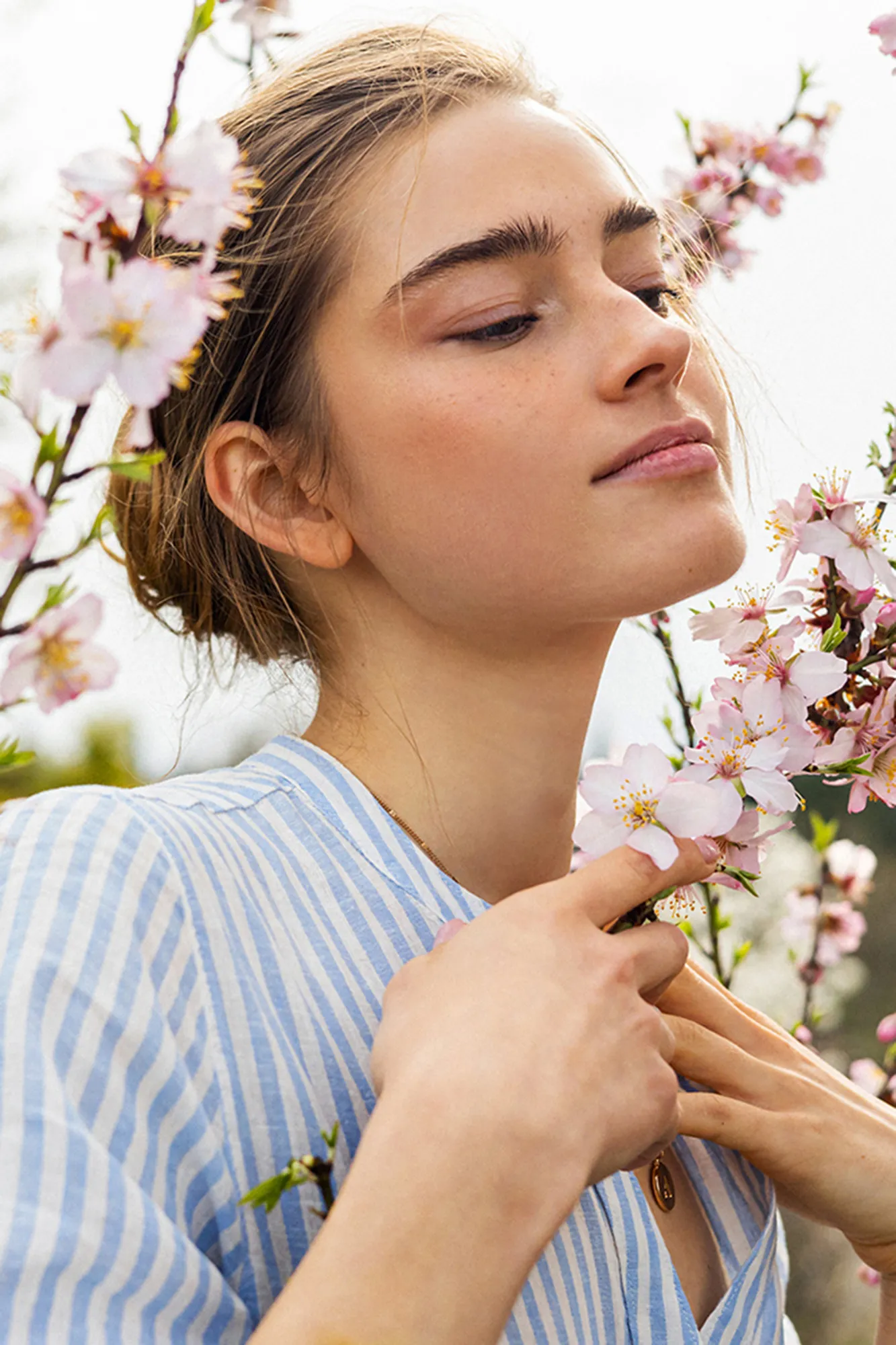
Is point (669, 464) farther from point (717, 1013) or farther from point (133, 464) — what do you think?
point (133, 464)

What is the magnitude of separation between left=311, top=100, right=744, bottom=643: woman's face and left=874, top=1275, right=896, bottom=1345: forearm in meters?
0.70

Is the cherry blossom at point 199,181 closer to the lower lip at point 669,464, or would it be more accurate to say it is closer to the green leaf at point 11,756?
the green leaf at point 11,756

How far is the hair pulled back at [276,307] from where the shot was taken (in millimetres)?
1177

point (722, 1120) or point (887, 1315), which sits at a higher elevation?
point (722, 1120)

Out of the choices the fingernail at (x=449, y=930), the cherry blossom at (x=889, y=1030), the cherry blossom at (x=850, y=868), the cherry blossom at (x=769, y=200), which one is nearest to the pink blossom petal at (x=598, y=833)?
the fingernail at (x=449, y=930)

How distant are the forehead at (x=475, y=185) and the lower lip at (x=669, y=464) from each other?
203 mm

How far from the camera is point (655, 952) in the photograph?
86 centimetres

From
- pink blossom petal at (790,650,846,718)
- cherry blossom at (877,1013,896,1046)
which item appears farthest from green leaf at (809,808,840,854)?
pink blossom petal at (790,650,846,718)

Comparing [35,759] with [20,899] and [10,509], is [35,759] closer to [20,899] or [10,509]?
[10,509]

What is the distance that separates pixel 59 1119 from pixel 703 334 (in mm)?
1108

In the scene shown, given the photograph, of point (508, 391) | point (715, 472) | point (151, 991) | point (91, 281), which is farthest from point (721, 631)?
point (91, 281)

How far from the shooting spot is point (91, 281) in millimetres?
518

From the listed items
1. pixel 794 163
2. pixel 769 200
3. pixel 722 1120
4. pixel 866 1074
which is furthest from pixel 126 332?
pixel 866 1074

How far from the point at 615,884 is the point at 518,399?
0.38m
